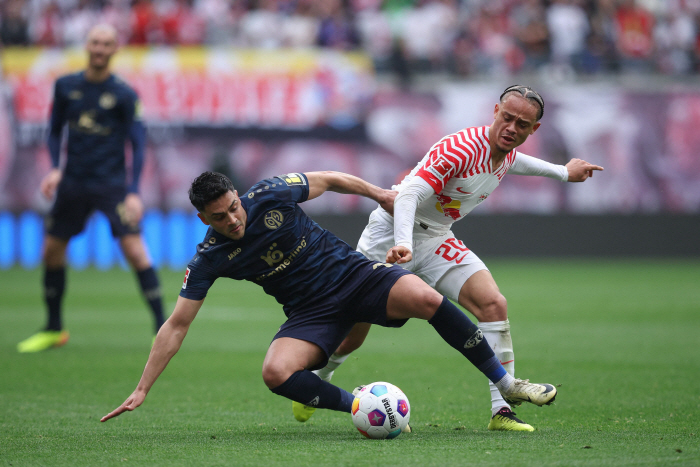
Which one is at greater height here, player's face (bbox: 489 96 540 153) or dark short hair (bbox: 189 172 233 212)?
player's face (bbox: 489 96 540 153)

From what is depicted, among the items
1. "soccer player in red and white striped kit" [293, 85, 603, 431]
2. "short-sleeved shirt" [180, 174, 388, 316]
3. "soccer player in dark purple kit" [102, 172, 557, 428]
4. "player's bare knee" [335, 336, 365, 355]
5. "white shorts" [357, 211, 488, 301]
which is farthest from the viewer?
"player's bare knee" [335, 336, 365, 355]

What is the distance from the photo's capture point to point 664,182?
18516 millimetres

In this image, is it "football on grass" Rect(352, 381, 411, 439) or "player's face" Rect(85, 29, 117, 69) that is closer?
"football on grass" Rect(352, 381, 411, 439)

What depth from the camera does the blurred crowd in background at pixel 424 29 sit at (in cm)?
1894

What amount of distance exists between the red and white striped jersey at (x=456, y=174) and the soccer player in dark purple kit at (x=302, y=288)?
308 millimetres

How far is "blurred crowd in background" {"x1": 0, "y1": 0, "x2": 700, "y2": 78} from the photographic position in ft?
62.1

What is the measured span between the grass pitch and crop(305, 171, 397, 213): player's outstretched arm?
134 centimetres

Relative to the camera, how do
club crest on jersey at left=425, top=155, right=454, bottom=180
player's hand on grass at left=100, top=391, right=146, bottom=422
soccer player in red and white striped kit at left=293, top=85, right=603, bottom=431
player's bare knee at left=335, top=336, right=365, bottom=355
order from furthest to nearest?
player's bare knee at left=335, top=336, right=365, bottom=355 → club crest on jersey at left=425, top=155, right=454, bottom=180 → soccer player in red and white striped kit at left=293, top=85, right=603, bottom=431 → player's hand on grass at left=100, top=391, right=146, bottom=422

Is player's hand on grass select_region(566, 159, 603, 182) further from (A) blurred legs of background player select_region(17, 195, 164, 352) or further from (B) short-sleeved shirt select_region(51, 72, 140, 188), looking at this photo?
(B) short-sleeved shirt select_region(51, 72, 140, 188)

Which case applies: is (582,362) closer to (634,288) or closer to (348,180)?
(348,180)

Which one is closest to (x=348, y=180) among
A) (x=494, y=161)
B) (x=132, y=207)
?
(x=494, y=161)

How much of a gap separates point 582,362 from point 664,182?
40.0 ft

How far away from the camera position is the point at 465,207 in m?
5.42

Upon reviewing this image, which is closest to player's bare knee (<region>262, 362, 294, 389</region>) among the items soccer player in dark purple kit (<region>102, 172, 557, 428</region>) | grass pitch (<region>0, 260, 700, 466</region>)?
soccer player in dark purple kit (<region>102, 172, 557, 428</region>)
